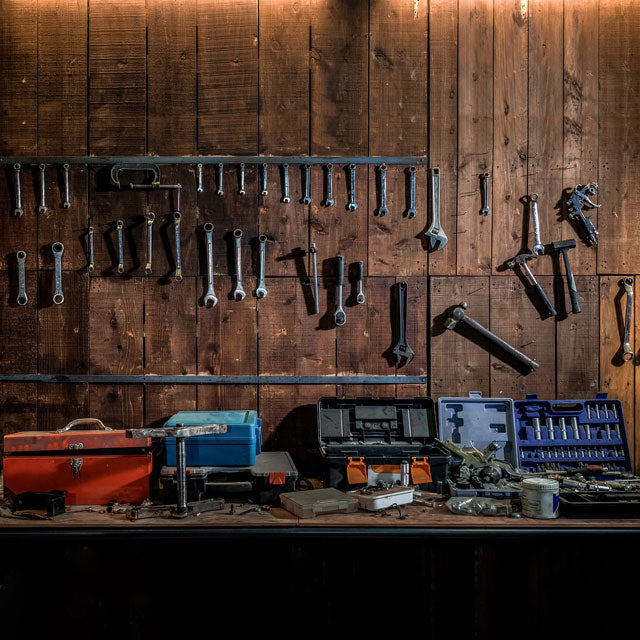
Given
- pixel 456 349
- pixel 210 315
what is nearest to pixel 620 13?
pixel 456 349

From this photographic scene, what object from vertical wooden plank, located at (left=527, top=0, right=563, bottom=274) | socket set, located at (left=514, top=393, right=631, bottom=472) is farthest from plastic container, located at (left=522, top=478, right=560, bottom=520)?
vertical wooden plank, located at (left=527, top=0, right=563, bottom=274)

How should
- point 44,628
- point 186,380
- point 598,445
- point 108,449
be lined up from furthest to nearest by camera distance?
1. point 186,380
2. point 598,445
3. point 108,449
4. point 44,628

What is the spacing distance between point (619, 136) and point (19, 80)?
284cm

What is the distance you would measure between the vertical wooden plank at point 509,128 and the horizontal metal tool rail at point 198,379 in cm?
75

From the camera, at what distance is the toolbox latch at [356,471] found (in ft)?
6.46

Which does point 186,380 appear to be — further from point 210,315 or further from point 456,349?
point 456,349

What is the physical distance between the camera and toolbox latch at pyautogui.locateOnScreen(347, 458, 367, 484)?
1968 millimetres

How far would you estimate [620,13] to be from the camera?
2393mm

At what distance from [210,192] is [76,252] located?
0.69 metres

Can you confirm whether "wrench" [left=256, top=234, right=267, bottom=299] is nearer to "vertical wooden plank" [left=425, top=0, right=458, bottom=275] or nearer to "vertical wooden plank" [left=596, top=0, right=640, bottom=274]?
"vertical wooden plank" [left=425, top=0, right=458, bottom=275]

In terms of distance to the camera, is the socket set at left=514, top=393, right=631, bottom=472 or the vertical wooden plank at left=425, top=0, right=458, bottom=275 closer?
the socket set at left=514, top=393, right=631, bottom=472

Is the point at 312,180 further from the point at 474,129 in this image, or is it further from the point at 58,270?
the point at 58,270

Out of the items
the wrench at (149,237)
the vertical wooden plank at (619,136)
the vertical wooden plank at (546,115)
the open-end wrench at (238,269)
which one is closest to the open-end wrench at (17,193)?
the wrench at (149,237)

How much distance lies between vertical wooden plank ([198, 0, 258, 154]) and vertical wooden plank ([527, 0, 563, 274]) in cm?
131
